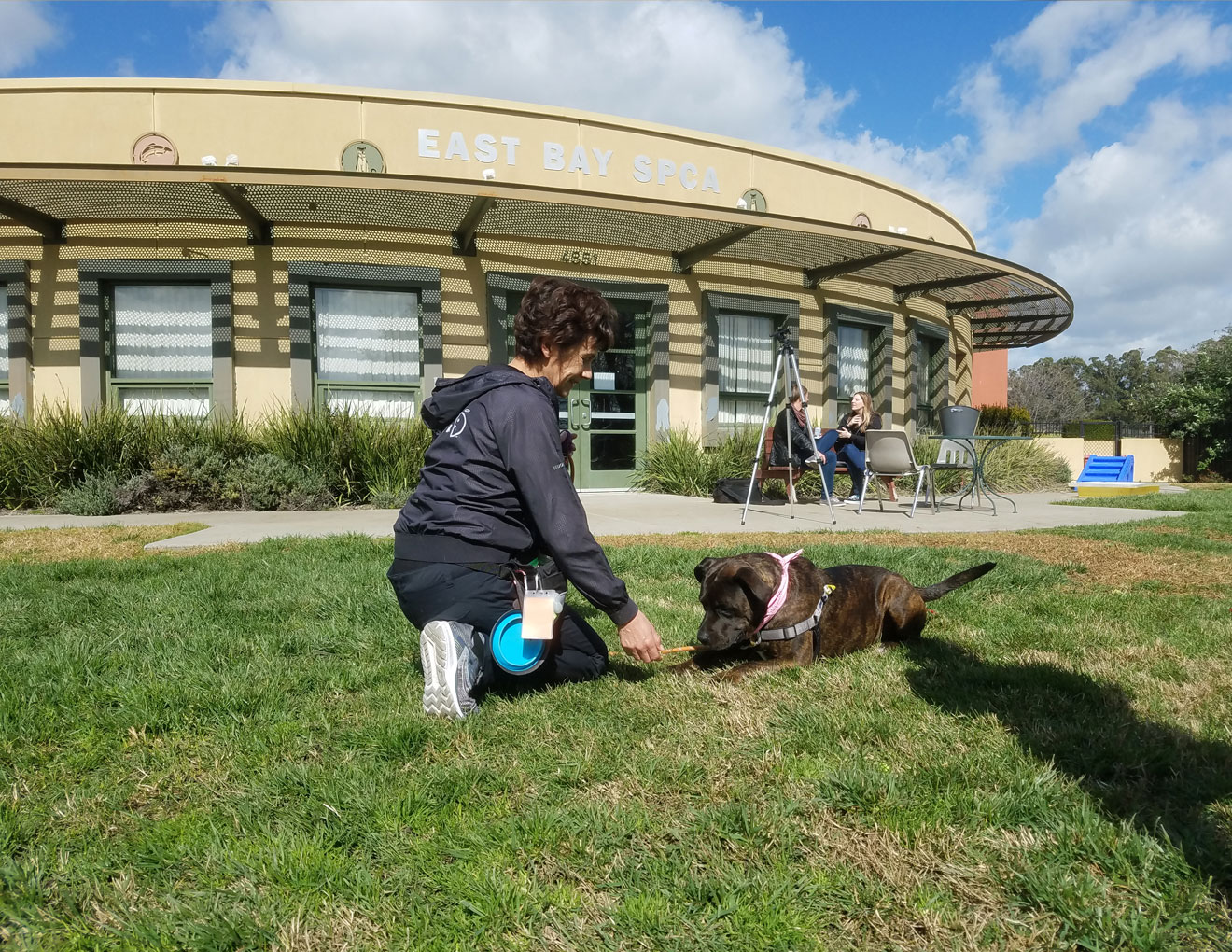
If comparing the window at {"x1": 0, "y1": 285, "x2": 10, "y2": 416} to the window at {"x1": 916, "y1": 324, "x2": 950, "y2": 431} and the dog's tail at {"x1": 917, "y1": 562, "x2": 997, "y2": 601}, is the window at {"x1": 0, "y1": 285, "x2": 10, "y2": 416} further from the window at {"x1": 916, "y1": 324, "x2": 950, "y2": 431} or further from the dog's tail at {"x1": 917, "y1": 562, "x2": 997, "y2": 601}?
the window at {"x1": 916, "y1": 324, "x2": 950, "y2": 431}

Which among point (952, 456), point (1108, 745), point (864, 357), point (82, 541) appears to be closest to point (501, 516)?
point (1108, 745)

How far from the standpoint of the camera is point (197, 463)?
9023 millimetres

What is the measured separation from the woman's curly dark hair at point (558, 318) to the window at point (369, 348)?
8763 mm

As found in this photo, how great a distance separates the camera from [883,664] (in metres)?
3.10

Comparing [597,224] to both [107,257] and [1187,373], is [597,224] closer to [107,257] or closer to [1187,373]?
[107,257]

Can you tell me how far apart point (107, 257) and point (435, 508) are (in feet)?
34.2

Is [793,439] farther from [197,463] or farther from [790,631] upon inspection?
[197,463]

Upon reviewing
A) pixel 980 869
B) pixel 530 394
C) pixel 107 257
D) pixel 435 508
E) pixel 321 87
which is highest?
pixel 321 87

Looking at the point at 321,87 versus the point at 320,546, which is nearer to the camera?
the point at 320,546

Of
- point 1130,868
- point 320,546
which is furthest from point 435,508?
point 320,546

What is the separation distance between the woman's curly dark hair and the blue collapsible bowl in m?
0.94

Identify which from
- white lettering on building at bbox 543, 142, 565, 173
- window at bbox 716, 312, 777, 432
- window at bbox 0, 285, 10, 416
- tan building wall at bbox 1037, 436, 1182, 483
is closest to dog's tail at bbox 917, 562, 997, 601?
window at bbox 716, 312, 777, 432

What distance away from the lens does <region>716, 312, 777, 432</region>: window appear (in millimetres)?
13320

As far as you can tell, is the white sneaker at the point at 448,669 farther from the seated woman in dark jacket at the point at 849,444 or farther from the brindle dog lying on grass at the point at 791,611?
the seated woman in dark jacket at the point at 849,444
